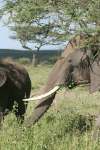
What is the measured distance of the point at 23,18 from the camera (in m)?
4.27

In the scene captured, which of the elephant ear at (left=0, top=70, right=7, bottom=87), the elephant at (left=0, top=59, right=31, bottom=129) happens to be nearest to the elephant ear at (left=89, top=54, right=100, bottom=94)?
the elephant at (left=0, top=59, right=31, bottom=129)

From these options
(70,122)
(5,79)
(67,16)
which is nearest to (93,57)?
(67,16)

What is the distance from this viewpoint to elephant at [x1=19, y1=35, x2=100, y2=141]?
3.96 metres

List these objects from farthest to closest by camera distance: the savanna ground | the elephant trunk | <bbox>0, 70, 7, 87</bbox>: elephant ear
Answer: <bbox>0, 70, 7, 87</bbox>: elephant ear
the elephant trunk
the savanna ground

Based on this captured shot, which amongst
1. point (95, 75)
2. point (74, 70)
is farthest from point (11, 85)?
point (95, 75)

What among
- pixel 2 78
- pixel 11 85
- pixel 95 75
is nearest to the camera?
pixel 95 75

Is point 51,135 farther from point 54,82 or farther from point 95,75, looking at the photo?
point 95,75

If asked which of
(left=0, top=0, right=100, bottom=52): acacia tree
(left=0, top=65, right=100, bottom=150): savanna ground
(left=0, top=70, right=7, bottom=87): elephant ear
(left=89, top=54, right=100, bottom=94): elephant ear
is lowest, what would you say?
(left=0, top=65, right=100, bottom=150): savanna ground

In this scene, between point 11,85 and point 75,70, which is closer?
point 75,70

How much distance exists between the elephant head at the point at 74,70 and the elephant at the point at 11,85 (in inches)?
30.4

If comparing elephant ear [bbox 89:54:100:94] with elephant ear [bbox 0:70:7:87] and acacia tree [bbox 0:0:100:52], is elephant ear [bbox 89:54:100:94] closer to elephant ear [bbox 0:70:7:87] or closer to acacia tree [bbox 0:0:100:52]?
acacia tree [bbox 0:0:100:52]

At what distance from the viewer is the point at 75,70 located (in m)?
4.04

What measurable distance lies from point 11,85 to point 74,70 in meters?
1.42

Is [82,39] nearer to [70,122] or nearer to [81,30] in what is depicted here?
[81,30]
